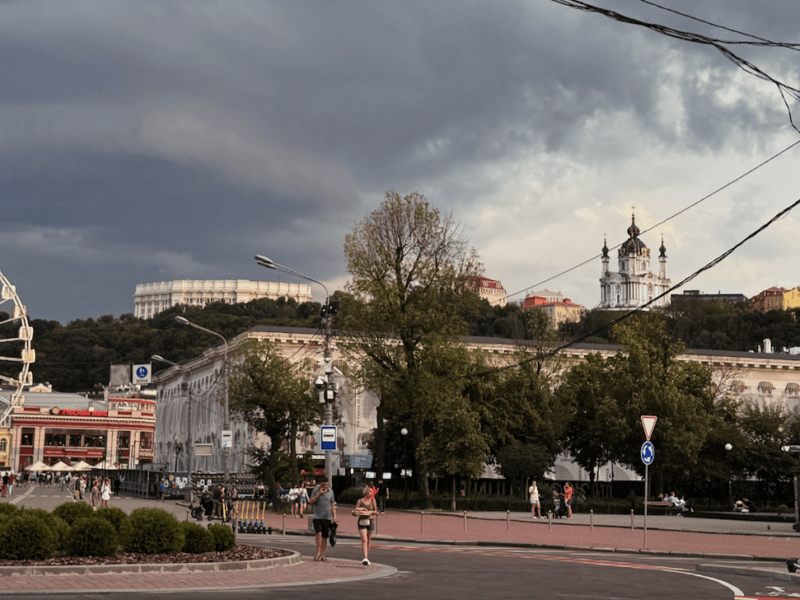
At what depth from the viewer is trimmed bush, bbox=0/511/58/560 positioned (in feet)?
52.6

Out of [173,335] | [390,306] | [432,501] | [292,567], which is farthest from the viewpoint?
[173,335]

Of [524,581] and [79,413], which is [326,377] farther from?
[79,413]

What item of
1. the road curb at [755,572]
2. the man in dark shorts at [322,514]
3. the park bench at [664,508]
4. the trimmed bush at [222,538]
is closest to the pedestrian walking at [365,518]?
the man in dark shorts at [322,514]

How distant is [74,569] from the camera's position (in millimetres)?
15594

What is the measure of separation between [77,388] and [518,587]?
17542 cm

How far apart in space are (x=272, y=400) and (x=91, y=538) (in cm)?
3405

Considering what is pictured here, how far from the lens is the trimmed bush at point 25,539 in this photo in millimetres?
16031

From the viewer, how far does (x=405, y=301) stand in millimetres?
50875

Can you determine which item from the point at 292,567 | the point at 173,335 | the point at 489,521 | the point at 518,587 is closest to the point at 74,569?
the point at 292,567

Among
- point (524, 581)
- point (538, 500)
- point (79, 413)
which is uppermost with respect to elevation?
point (79, 413)

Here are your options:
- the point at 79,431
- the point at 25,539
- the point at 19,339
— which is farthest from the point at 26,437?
the point at 25,539

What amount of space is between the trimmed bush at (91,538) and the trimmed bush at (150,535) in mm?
491

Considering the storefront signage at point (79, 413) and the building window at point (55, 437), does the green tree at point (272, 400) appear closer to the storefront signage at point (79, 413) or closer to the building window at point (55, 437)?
the storefront signage at point (79, 413)

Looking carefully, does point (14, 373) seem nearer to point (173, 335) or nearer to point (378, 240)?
point (173, 335)
